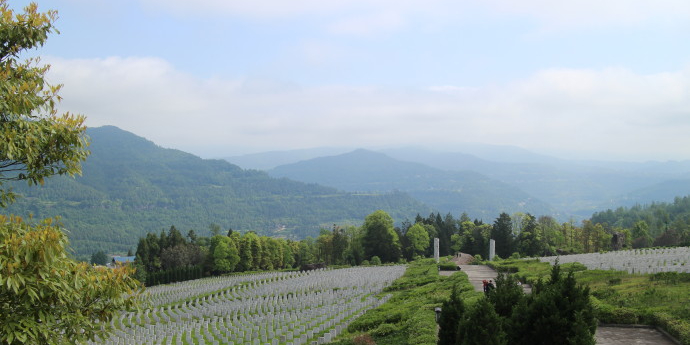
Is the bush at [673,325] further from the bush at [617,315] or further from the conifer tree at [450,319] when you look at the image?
the conifer tree at [450,319]

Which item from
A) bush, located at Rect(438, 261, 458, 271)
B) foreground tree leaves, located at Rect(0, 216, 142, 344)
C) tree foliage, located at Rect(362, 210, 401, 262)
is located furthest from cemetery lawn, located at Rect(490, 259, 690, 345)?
tree foliage, located at Rect(362, 210, 401, 262)

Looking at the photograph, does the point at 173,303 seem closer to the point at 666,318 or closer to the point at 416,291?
the point at 416,291

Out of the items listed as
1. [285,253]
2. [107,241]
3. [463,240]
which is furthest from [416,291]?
[107,241]

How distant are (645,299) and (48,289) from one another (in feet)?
58.8

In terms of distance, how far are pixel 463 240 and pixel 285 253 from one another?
23.4 meters

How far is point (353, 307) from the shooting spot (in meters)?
25.3

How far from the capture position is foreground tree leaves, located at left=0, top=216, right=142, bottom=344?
4.98 m

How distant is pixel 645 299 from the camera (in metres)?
17.0

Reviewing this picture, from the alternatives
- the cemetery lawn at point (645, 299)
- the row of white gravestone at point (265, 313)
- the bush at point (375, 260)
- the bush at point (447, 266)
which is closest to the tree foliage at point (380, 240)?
the bush at point (375, 260)

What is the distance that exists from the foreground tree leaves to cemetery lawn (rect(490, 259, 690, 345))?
42.2 ft

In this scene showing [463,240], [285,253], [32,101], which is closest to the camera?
[32,101]

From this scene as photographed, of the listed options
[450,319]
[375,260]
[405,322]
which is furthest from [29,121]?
[375,260]

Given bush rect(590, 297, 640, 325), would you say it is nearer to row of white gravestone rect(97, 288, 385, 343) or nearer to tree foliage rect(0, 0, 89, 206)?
row of white gravestone rect(97, 288, 385, 343)

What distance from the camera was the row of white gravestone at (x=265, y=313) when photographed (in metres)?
21.0
